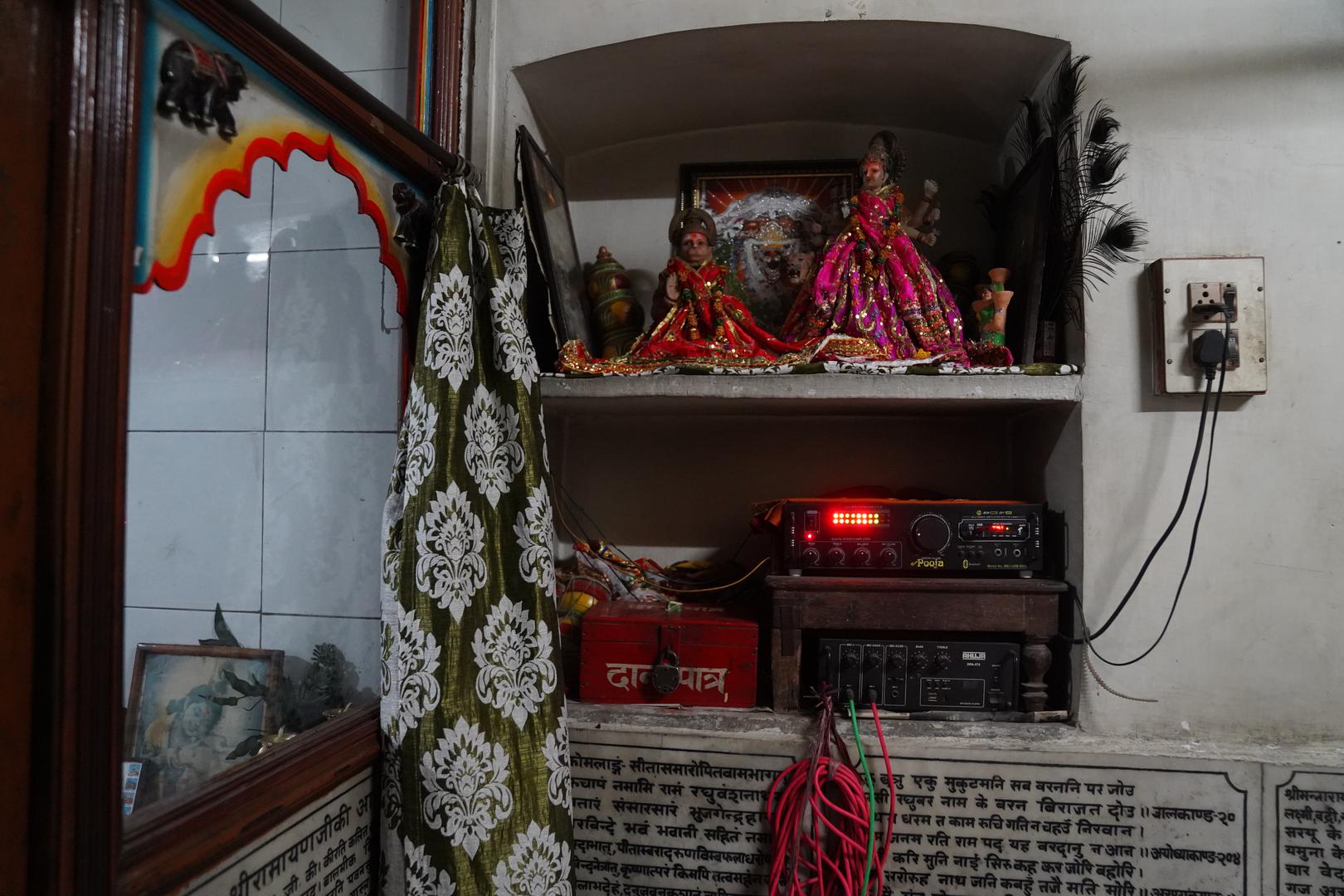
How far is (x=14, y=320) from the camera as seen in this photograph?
602 mm

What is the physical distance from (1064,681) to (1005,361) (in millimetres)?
632

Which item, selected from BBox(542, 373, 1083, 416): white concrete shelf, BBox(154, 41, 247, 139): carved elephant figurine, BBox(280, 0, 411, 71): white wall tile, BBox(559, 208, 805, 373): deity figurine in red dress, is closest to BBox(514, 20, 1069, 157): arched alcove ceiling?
BBox(280, 0, 411, 71): white wall tile

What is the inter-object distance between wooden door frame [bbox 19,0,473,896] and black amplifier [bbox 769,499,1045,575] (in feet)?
3.43

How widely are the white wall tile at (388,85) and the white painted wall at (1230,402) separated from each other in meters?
1.07

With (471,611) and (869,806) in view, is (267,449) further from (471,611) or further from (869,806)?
(869,806)

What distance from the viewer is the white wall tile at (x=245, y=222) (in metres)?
1.41

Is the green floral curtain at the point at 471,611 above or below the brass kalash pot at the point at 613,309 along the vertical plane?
below

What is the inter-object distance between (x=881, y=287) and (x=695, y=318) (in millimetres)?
401

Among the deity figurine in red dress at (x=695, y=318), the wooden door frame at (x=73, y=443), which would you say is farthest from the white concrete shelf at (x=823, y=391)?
the wooden door frame at (x=73, y=443)

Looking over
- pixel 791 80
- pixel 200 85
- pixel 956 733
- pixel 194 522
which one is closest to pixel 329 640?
pixel 194 522

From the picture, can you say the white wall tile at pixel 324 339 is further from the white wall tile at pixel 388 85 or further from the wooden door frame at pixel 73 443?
the wooden door frame at pixel 73 443

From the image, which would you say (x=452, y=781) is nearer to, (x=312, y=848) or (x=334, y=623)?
(x=312, y=848)

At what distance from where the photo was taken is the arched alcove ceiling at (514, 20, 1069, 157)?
57.8 inches

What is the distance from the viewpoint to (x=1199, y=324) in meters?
1.28
